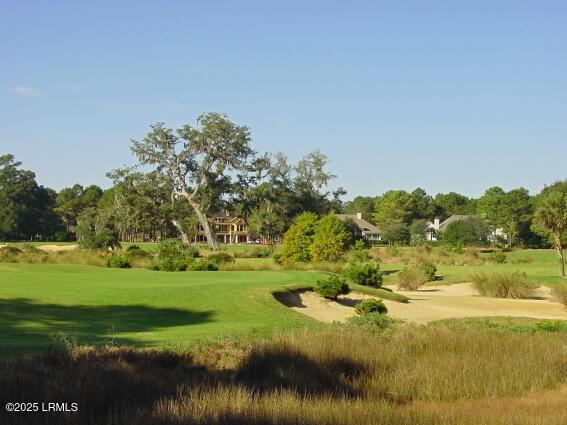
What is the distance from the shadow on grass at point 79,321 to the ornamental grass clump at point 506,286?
1846 centimetres

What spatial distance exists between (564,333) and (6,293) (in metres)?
16.6

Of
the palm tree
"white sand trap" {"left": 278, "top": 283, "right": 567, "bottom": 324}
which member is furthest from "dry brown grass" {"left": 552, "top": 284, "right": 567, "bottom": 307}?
the palm tree

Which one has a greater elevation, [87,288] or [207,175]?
[207,175]

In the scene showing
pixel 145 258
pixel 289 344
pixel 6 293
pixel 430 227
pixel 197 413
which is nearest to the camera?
pixel 197 413

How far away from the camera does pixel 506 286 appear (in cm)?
3538

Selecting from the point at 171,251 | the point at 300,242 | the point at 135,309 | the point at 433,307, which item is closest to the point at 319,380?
the point at 135,309

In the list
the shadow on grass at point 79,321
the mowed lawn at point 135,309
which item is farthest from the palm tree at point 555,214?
the shadow on grass at point 79,321

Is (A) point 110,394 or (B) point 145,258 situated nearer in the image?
(A) point 110,394

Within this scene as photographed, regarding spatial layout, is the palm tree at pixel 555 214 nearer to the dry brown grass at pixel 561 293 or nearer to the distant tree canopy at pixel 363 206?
the dry brown grass at pixel 561 293

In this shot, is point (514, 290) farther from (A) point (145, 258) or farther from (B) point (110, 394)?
(B) point (110, 394)

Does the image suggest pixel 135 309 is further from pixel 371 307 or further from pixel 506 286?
pixel 506 286

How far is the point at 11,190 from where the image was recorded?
123m

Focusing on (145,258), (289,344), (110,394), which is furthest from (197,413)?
(145,258)

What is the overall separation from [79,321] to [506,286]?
23.1 m
